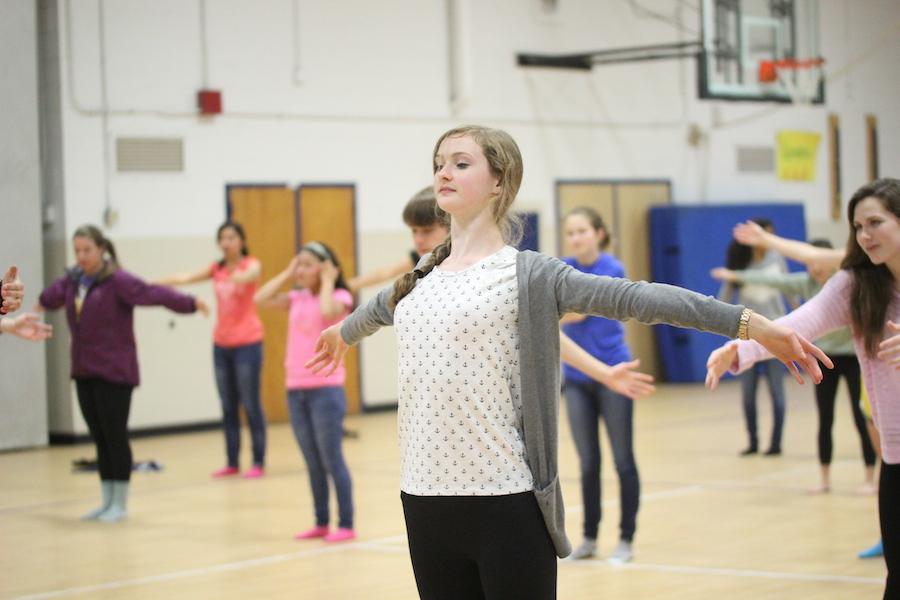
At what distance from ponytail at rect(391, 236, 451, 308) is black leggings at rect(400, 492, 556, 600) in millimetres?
565

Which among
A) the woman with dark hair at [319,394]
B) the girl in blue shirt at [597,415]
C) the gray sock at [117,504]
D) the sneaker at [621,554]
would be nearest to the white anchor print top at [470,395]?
the girl in blue shirt at [597,415]

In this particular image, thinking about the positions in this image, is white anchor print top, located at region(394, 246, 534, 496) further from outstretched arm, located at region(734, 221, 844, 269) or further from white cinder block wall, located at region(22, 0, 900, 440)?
white cinder block wall, located at region(22, 0, 900, 440)

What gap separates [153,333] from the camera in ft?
44.6

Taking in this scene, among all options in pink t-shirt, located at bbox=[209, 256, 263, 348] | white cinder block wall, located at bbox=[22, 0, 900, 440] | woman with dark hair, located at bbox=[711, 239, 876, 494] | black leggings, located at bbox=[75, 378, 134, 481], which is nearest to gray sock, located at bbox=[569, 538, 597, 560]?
woman with dark hair, located at bbox=[711, 239, 876, 494]

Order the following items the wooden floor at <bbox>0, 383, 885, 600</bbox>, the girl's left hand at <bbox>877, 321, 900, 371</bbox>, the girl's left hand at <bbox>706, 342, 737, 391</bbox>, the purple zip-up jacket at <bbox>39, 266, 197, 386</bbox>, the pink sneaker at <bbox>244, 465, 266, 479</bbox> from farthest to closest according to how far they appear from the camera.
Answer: the pink sneaker at <bbox>244, 465, 266, 479</bbox>
the purple zip-up jacket at <bbox>39, 266, 197, 386</bbox>
the wooden floor at <bbox>0, 383, 885, 600</bbox>
the girl's left hand at <bbox>706, 342, 737, 391</bbox>
the girl's left hand at <bbox>877, 321, 900, 371</bbox>

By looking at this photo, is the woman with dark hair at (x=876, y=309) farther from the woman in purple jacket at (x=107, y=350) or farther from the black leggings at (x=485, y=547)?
the woman in purple jacket at (x=107, y=350)

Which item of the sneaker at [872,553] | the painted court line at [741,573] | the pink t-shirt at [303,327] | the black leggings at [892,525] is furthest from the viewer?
the pink t-shirt at [303,327]

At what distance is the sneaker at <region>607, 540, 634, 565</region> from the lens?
6.92m

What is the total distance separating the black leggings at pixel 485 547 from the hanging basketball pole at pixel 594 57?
1352 centimetres

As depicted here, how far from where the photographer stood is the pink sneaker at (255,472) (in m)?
10.6

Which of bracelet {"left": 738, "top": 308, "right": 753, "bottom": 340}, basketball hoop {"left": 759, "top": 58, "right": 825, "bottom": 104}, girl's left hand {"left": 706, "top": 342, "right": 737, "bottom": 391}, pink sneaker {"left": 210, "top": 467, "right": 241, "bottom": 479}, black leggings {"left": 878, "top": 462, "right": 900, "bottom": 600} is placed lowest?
pink sneaker {"left": 210, "top": 467, "right": 241, "bottom": 479}

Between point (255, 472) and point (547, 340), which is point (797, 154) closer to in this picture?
point (255, 472)

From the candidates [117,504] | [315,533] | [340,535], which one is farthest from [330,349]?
[117,504]

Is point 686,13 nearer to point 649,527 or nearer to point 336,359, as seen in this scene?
point 649,527
